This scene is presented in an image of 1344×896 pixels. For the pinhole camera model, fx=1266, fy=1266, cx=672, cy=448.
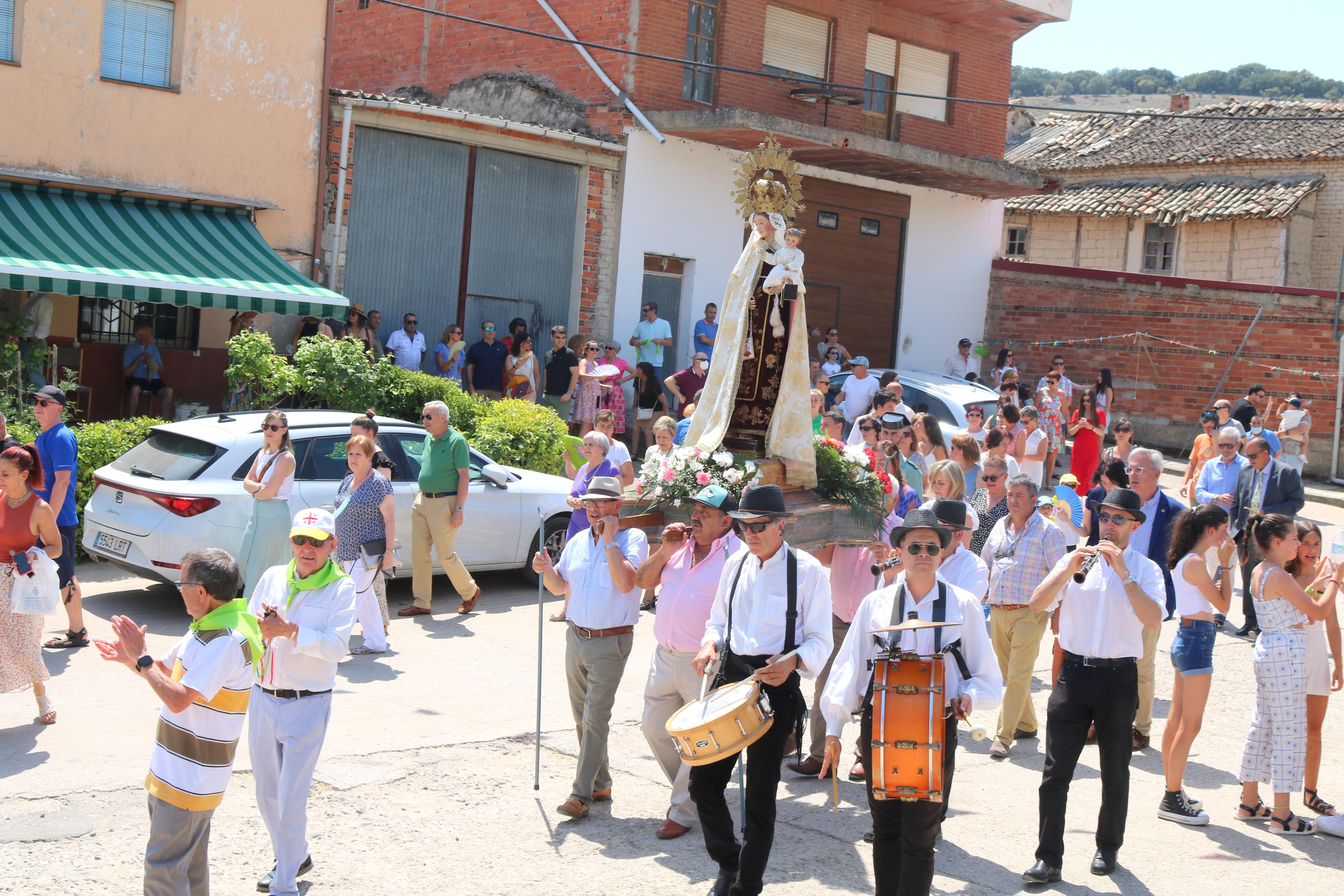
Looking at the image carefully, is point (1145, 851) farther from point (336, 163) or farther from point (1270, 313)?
point (1270, 313)

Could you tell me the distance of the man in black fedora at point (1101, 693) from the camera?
19.7 ft

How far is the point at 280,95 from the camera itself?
52.2ft

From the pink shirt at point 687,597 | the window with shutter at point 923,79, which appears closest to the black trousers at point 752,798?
the pink shirt at point 687,597

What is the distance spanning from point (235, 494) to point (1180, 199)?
83.5ft

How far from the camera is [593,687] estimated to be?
6.46m

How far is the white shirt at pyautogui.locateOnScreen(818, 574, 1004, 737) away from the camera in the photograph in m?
5.29

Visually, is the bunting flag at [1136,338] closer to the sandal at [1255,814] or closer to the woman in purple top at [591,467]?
the woman in purple top at [591,467]

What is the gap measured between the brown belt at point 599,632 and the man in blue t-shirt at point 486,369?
34.4 feet

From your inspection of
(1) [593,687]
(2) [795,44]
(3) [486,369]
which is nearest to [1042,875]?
(1) [593,687]

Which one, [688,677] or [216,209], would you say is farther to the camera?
[216,209]

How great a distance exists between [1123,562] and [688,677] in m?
2.18

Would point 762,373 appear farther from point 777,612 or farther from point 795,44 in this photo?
point 795,44

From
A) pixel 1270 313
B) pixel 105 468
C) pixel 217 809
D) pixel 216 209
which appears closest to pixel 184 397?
pixel 216 209

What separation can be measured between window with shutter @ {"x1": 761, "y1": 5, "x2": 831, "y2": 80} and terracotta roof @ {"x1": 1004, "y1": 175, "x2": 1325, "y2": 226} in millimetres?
7930
